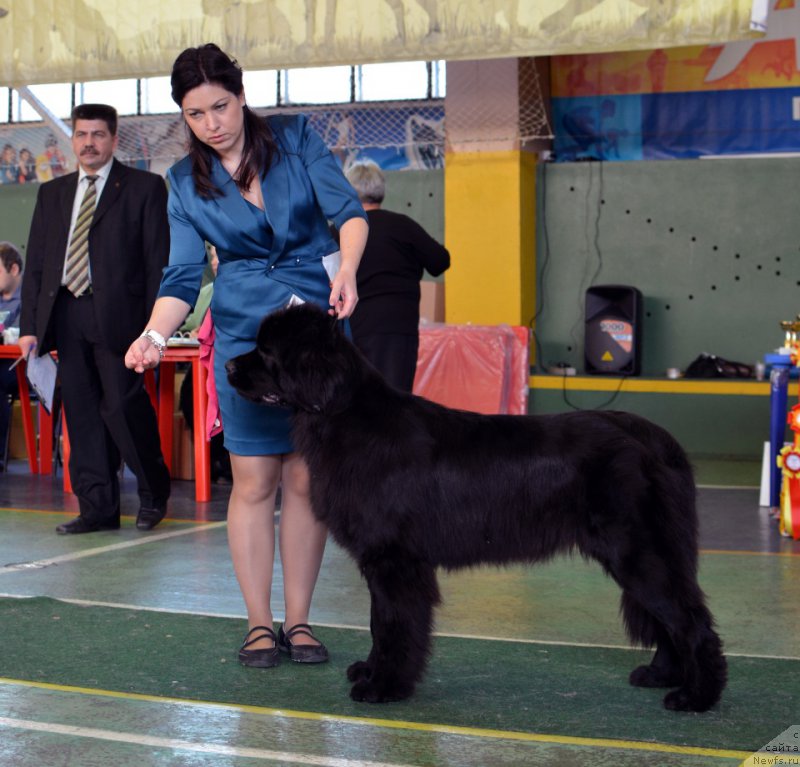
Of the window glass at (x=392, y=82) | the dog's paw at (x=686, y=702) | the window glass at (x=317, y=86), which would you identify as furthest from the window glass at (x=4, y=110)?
the dog's paw at (x=686, y=702)

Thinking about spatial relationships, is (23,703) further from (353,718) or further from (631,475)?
(631,475)

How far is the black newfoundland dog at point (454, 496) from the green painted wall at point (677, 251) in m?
7.17

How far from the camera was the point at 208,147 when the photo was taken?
346cm

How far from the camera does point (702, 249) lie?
10148 millimetres

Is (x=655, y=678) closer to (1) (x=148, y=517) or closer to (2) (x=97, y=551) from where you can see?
(2) (x=97, y=551)

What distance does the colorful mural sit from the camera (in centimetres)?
1016

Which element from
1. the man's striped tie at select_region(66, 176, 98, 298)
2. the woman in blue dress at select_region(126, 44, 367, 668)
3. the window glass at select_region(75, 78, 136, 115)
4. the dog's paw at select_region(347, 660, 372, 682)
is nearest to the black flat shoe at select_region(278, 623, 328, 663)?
the woman in blue dress at select_region(126, 44, 367, 668)

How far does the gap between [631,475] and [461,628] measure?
3.96 feet

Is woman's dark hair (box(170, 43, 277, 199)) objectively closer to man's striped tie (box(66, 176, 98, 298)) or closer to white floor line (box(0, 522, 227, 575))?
white floor line (box(0, 522, 227, 575))

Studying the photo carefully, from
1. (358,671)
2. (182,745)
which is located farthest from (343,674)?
(182,745)

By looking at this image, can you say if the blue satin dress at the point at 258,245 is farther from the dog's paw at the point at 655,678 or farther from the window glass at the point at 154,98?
the window glass at the point at 154,98

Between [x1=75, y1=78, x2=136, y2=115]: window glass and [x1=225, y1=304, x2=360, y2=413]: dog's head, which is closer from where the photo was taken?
[x1=225, y1=304, x2=360, y2=413]: dog's head

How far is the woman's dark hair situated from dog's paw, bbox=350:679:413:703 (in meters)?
1.45

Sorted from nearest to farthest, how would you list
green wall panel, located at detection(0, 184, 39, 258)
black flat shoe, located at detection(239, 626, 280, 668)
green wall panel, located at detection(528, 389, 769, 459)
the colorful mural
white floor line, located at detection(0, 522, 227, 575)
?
black flat shoe, located at detection(239, 626, 280, 668), white floor line, located at detection(0, 522, 227, 575), green wall panel, located at detection(528, 389, 769, 459), the colorful mural, green wall panel, located at detection(0, 184, 39, 258)
